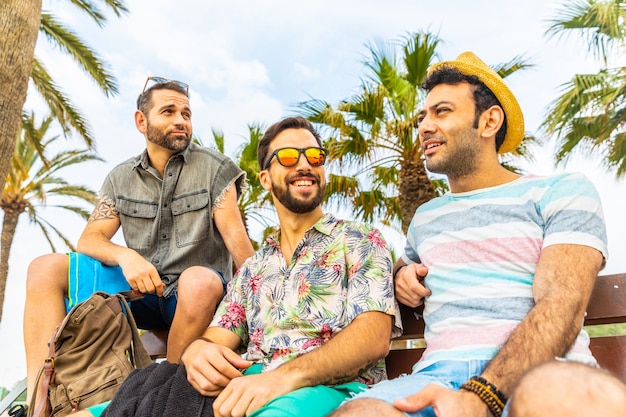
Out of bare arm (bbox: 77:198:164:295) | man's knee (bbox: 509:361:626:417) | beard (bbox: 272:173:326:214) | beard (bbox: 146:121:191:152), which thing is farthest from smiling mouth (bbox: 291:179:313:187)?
man's knee (bbox: 509:361:626:417)

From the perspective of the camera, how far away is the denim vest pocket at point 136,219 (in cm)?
382

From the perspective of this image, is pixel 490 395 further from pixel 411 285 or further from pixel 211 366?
pixel 211 366

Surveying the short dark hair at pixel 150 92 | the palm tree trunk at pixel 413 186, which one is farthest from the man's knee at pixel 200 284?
the palm tree trunk at pixel 413 186

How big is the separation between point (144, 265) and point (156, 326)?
2.46 ft

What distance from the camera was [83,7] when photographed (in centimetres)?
1062

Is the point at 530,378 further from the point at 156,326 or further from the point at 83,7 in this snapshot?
the point at 83,7

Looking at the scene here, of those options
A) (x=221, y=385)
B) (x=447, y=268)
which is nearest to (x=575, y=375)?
(x=447, y=268)

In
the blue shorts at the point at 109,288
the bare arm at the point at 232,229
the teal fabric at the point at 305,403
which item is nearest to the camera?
the teal fabric at the point at 305,403

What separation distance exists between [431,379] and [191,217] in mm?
2133

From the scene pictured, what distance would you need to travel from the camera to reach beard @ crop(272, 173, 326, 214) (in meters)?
3.00

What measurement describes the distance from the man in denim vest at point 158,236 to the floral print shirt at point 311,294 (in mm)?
306

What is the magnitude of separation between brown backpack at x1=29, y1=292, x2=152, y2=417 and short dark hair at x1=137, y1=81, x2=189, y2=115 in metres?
1.55

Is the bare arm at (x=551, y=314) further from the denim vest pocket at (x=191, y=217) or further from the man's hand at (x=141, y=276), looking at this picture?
the denim vest pocket at (x=191, y=217)

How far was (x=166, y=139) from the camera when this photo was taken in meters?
3.93
